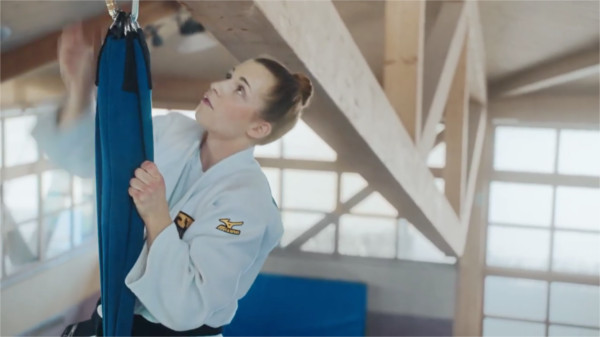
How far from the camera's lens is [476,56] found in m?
2.37

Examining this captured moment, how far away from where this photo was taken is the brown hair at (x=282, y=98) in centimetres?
126

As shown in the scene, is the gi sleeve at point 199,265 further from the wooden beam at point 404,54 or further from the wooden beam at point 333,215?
the wooden beam at point 404,54

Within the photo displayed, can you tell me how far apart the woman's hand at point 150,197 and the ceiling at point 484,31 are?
352mm

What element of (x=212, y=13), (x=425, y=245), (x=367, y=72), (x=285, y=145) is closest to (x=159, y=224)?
(x=212, y=13)

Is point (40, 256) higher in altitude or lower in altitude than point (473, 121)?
lower

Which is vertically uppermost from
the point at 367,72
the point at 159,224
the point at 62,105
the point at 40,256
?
the point at 367,72

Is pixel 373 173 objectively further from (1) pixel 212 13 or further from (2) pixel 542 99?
(1) pixel 212 13

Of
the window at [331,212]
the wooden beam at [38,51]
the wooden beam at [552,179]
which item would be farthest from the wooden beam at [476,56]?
the wooden beam at [38,51]

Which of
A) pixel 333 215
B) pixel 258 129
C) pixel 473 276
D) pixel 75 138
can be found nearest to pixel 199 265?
pixel 258 129

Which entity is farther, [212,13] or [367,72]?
[367,72]

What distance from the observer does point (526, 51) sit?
81.0 inches

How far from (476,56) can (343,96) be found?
1.03 metres

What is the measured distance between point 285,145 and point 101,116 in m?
0.57

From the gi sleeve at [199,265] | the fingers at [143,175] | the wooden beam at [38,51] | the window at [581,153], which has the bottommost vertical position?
the gi sleeve at [199,265]
